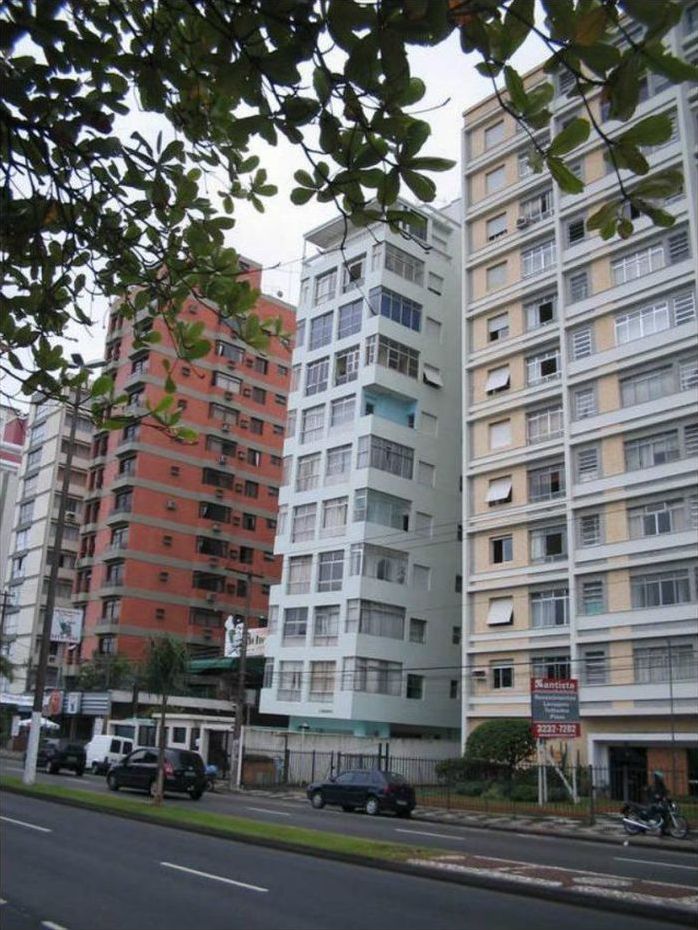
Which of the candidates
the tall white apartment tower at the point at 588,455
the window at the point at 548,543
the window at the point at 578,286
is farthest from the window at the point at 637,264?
the window at the point at 548,543

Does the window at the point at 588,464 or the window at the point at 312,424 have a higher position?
the window at the point at 312,424

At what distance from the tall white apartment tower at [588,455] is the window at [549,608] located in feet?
0.29

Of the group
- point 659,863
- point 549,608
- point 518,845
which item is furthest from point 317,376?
point 659,863

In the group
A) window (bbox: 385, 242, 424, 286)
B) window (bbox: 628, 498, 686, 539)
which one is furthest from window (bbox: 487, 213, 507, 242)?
window (bbox: 628, 498, 686, 539)

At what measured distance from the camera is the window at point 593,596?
126ft

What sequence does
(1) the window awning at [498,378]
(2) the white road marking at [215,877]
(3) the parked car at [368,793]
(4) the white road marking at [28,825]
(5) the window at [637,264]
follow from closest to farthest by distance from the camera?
(2) the white road marking at [215,877] → (4) the white road marking at [28,825] → (3) the parked car at [368,793] → (5) the window at [637,264] → (1) the window awning at [498,378]

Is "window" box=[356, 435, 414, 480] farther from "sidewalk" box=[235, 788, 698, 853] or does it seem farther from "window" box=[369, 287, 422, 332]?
"sidewalk" box=[235, 788, 698, 853]

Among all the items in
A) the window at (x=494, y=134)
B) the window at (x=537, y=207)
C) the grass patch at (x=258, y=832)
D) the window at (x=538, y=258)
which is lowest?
the grass patch at (x=258, y=832)

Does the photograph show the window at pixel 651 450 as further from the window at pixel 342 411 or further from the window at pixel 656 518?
the window at pixel 342 411

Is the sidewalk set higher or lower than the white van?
lower

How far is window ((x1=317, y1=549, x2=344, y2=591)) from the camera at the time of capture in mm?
48469

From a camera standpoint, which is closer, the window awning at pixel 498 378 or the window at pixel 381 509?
the window awning at pixel 498 378

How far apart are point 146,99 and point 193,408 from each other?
6107 centimetres

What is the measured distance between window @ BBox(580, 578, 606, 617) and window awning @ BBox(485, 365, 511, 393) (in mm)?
11079
